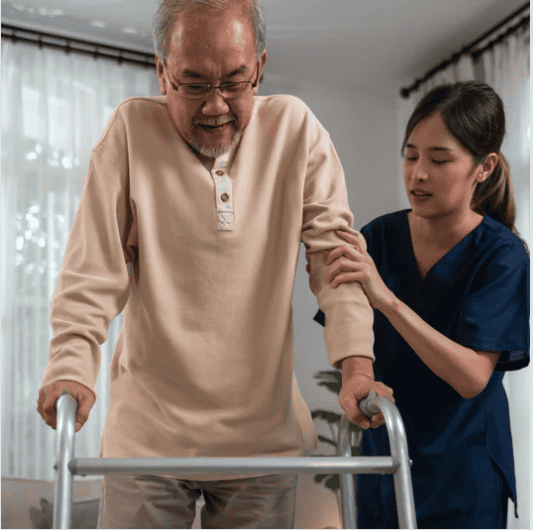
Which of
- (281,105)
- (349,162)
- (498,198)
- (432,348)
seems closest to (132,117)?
(281,105)

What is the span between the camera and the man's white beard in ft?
3.30

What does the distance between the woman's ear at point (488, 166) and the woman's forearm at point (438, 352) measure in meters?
0.43

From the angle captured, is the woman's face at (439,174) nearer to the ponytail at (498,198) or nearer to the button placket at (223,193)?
the ponytail at (498,198)

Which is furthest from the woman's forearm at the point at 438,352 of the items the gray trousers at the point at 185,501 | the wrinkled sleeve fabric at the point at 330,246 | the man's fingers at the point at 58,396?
the man's fingers at the point at 58,396

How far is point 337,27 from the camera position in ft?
12.2

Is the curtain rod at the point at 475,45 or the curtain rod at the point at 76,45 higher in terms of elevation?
the curtain rod at the point at 76,45

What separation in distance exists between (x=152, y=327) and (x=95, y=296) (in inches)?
Result: 4.3

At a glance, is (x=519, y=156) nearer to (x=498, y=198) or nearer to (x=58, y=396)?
(x=498, y=198)

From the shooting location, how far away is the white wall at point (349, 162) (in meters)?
4.26

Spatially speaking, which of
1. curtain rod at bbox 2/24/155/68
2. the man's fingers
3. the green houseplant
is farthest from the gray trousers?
curtain rod at bbox 2/24/155/68

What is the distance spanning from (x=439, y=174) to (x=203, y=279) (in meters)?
0.73

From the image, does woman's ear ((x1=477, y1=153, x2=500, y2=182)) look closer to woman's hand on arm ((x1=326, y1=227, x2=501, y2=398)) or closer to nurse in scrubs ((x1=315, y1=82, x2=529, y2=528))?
nurse in scrubs ((x1=315, y1=82, x2=529, y2=528))

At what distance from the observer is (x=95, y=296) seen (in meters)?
0.92

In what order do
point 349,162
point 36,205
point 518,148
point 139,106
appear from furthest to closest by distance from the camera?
point 349,162, point 36,205, point 518,148, point 139,106
